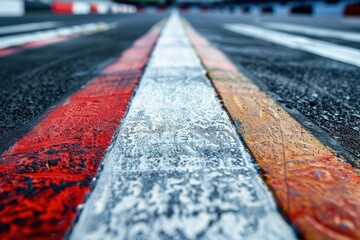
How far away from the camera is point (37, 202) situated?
55cm

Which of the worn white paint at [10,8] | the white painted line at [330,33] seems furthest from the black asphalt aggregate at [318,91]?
the worn white paint at [10,8]

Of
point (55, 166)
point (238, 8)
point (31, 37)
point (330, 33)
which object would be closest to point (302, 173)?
point (55, 166)

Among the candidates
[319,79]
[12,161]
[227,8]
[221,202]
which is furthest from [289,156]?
[227,8]

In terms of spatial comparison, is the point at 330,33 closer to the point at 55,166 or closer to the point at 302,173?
the point at 302,173

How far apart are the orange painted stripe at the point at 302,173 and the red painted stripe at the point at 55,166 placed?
414 millimetres

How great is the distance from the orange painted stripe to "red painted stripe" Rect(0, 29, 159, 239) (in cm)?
41

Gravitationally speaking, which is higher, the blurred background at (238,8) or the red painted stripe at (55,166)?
the blurred background at (238,8)

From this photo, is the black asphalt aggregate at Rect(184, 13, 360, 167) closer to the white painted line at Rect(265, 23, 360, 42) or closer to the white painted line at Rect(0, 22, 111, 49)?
the white painted line at Rect(265, 23, 360, 42)

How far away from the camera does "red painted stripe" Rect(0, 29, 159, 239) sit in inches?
19.9

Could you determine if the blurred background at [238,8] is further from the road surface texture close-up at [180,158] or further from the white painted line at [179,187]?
the white painted line at [179,187]

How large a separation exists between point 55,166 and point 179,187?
0.33m

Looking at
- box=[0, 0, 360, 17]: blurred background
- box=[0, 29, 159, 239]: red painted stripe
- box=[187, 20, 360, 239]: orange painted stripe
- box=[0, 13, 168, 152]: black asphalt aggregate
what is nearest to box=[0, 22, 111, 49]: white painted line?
box=[0, 13, 168, 152]: black asphalt aggregate

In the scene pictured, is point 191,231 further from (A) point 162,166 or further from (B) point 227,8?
(B) point 227,8

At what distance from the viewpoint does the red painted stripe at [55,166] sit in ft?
1.66
